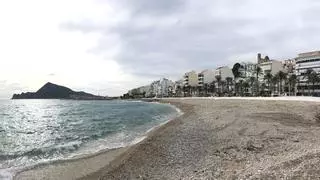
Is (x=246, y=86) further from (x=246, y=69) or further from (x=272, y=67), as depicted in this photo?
(x=246, y=69)

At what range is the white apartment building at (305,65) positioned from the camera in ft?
427

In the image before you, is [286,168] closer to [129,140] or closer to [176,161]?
[176,161]

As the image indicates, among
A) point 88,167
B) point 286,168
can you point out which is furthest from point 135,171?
point 286,168

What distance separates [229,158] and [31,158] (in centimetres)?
1071

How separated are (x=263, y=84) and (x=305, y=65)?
61.4 ft

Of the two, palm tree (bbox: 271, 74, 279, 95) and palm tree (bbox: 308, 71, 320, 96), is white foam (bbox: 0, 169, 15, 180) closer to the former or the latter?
palm tree (bbox: 308, 71, 320, 96)

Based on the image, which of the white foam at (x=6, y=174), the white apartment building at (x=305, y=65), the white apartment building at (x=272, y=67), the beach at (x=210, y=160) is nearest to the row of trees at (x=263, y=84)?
the white apartment building at (x=305, y=65)

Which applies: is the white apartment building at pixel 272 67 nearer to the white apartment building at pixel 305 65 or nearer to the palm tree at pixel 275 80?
the palm tree at pixel 275 80

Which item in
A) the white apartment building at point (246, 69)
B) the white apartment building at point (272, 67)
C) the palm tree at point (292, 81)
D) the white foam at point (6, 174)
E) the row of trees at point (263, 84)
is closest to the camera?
the white foam at point (6, 174)

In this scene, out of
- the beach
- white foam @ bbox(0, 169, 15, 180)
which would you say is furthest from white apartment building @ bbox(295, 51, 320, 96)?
white foam @ bbox(0, 169, 15, 180)

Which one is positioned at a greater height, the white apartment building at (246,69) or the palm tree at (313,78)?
the white apartment building at (246,69)

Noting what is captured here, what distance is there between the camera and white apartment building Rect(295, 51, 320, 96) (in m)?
130

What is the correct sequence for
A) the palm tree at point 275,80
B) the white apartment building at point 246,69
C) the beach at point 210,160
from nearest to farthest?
the beach at point 210,160 → the palm tree at point 275,80 → the white apartment building at point 246,69

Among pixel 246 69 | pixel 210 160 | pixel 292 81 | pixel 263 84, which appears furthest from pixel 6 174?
pixel 246 69
